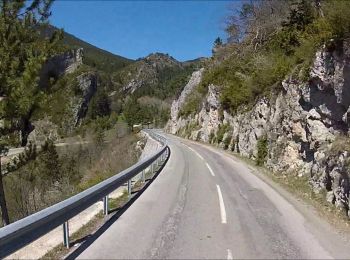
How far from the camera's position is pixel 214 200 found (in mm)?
12648

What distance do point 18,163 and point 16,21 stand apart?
6.04 meters

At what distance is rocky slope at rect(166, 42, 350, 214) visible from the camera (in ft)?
41.7

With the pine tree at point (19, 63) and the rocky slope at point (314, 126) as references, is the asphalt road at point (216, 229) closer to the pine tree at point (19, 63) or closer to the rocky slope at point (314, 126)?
the rocky slope at point (314, 126)

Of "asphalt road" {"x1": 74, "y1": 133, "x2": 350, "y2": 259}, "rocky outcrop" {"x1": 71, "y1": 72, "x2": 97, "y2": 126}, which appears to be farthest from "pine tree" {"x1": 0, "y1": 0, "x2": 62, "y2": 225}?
"rocky outcrop" {"x1": 71, "y1": 72, "x2": 97, "y2": 126}

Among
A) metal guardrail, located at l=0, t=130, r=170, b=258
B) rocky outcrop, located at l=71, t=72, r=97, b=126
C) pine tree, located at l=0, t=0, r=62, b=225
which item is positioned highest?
rocky outcrop, located at l=71, t=72, r=97, b=126

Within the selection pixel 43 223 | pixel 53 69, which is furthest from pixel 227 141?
pixel 43 223


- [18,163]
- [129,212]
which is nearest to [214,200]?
[129,212]

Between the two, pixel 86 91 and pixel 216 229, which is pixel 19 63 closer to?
pixel 216 229

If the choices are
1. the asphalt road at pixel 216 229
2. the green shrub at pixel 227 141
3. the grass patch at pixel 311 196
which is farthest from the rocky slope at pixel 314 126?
the green shrub at pixel 227 141

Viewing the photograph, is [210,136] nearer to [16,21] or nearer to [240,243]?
[16,21]

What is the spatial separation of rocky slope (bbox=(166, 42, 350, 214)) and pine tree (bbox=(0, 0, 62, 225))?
10284 mm

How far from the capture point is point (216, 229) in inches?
355

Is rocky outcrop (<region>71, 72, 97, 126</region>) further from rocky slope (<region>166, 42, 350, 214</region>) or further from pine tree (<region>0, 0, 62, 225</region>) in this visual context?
pine tree (<region>0, 0, 62, 225</region>)

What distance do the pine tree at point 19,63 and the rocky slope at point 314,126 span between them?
10.3m
